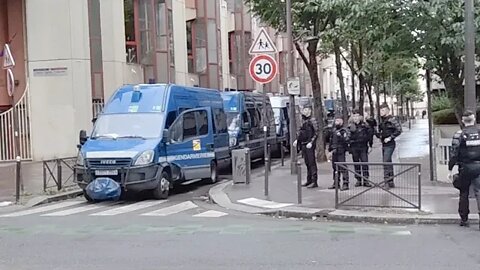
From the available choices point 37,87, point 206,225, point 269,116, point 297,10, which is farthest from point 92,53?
point 206,225

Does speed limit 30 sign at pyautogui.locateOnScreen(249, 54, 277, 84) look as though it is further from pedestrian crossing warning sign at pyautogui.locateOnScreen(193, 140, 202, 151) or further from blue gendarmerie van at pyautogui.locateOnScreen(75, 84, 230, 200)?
pedestrian crossing warning sign at pyautogui.locateOnScreen(193, 140, 202, 151)

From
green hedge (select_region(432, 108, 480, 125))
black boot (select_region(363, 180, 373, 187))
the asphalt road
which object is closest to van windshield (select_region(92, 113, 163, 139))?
the asphalt road

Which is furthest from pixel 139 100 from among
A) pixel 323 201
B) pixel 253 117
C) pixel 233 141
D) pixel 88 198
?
pixel 253 117

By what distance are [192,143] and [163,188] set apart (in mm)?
1948

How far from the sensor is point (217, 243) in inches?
379

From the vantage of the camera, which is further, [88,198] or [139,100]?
[139,100]

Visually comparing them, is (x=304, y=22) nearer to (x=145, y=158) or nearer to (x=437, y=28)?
(x=437, y=28)

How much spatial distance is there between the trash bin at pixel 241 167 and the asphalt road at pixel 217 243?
3.91 m

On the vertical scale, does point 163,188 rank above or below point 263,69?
below

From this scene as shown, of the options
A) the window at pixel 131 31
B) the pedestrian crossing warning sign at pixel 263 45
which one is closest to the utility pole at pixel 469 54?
the pedestrian crossing warning sign at pixel 263 45

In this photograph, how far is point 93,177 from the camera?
15.1 metres

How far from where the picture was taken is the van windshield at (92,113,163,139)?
15.7m

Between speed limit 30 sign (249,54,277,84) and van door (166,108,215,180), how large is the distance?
7.27 ft

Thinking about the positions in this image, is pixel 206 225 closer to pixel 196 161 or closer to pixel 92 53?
pixel 196 161
